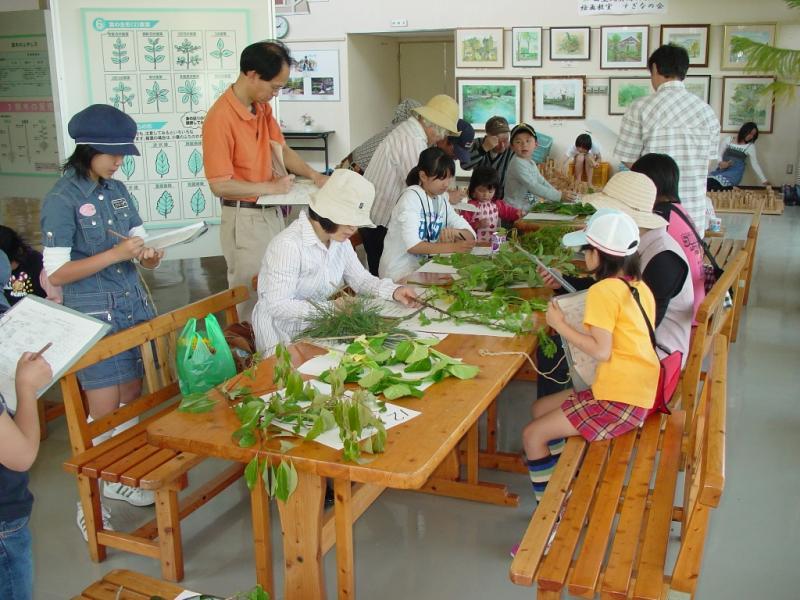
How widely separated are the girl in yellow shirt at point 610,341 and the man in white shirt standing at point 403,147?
2.06 metres

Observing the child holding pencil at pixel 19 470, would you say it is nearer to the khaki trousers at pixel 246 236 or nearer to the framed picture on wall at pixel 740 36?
the khaki trousers at pixel 246 236

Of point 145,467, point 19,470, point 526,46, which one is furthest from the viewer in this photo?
point 526,46

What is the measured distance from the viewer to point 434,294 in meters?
3.38

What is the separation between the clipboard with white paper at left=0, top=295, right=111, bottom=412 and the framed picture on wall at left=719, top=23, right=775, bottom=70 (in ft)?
36.0

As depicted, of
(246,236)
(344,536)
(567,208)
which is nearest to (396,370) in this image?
(344,536)

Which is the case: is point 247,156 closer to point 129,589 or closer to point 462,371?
point 462,371

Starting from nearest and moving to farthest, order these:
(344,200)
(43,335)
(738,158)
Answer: (43,335) → (344,200) → (738,158)

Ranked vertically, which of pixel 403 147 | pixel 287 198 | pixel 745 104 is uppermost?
pixel 745 104

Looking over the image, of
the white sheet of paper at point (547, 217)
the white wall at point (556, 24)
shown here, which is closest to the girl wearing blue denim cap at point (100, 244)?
the white sheet of paper at point (547, 217)

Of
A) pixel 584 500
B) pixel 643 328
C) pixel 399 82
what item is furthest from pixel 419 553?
pixel 399 82

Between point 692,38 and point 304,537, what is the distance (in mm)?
11012

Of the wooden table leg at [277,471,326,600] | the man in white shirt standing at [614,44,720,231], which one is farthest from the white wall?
the wooden table leg at [277,471,326,600]

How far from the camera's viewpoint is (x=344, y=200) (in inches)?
121

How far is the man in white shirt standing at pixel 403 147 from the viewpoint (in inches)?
185
